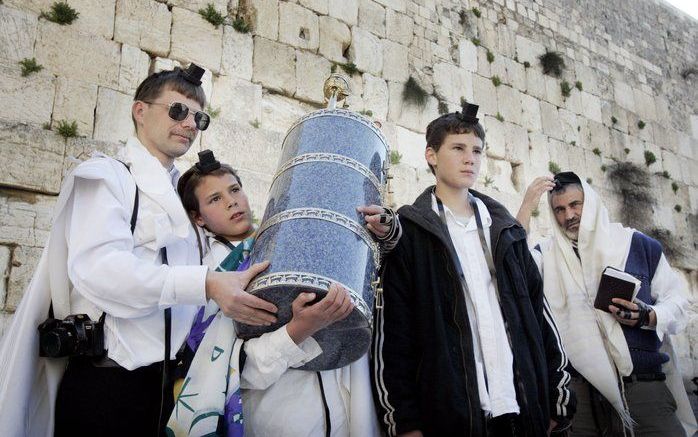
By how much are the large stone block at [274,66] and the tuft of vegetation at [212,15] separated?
1.26 feet

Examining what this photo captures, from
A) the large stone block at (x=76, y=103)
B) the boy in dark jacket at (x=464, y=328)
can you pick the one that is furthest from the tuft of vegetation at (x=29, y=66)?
the boy in dark jacket at (x=464, y=328)

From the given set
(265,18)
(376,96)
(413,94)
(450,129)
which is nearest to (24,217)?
(265,18)

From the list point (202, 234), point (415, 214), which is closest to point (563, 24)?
point (415, 214)

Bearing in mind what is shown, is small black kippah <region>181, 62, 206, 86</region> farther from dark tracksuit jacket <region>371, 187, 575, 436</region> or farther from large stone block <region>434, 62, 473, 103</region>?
large stone block <region>434, 62, 473, 103</region>

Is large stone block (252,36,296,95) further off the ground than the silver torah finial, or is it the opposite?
large stone block (252,36,296,95)

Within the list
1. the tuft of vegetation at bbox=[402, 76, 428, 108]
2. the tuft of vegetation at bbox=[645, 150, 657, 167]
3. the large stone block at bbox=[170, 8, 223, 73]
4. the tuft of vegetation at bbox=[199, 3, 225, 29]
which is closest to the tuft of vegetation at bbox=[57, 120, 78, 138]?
the large stone block at bbox=[170, 8, 223, 73]

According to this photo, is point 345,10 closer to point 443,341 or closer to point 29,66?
point 29,66

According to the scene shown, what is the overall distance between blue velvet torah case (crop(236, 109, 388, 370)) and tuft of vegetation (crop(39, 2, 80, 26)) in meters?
3.20

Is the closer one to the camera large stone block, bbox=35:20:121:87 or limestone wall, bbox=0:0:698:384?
limestone wall, bbox=0:0:698:384

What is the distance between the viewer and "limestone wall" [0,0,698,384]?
4340 mm

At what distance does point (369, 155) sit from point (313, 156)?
24 centimetres

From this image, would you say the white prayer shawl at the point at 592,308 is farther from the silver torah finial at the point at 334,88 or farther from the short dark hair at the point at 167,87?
the short dark hair at the point at 167,87

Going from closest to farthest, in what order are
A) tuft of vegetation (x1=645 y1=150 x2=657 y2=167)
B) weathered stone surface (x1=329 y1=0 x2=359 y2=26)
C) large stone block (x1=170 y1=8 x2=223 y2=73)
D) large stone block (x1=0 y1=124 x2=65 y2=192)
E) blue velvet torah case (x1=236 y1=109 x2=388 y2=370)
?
blue velvet torah case (x1=236 y1=109 x2=388 y2=370) < large stone block (x1=0 y1=124 x2=65 y2=192) < large stone block (x1=170 y1=8 x2=223 y2=73) < weathered stone surface (x1=329 y1=0 x2=359 y2=26) < tuft of vegetation (x1=645 y1=150 x2=657 y2=167)

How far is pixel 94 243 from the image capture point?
77.2 inches
